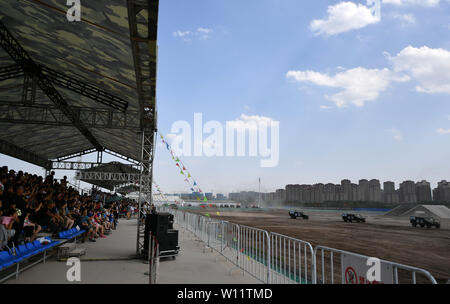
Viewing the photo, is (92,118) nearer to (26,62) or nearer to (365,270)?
(26,62)

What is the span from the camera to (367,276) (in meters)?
2.96

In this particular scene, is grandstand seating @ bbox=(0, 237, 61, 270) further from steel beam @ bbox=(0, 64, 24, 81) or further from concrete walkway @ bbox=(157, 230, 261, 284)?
steel beam @ bbox=(0, 64, 24, 81)

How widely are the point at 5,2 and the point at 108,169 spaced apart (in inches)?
731

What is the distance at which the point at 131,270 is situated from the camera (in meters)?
6.68

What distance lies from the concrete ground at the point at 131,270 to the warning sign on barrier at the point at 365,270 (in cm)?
298

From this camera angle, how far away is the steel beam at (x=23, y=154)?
57.1 ft

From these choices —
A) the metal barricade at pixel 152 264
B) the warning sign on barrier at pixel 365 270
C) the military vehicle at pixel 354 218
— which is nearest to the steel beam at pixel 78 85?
the metal barricade at pixel 152 264

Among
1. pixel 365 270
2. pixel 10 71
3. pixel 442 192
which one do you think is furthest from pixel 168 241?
pixel 442 192

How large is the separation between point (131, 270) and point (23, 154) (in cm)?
1821

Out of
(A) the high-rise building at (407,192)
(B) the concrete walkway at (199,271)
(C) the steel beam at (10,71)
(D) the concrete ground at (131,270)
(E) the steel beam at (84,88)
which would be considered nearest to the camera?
(D) the concrete ground at (131,270)

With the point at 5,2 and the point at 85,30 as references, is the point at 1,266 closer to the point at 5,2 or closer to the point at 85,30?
the point at 85,30

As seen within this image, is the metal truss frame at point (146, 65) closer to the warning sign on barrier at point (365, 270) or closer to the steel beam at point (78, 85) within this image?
the steel beam at point (78, 85)

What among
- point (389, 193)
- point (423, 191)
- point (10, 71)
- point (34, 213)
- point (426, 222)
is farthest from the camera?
point (389, 193)
